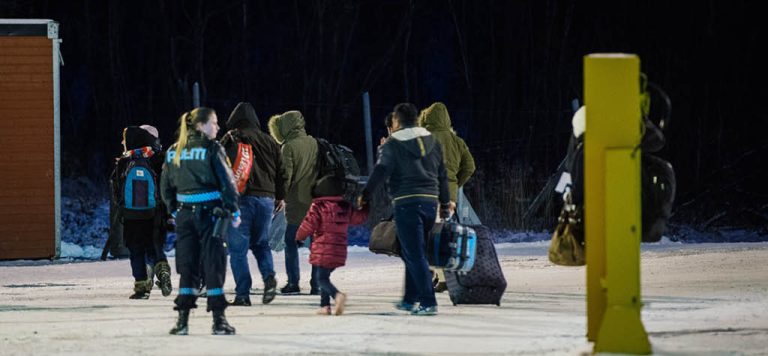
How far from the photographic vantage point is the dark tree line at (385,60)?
32.2 metres

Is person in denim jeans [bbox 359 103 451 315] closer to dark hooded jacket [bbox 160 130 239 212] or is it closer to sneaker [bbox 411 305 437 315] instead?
sneaker [bbox 411 305 437 315]

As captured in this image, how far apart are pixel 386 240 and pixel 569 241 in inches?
124

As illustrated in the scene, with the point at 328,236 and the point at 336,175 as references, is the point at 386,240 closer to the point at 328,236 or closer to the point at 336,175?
the point at 328,236

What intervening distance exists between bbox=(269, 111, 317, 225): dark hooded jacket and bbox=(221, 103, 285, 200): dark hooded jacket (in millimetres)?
131

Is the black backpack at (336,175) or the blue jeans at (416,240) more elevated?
the black backpack at (336,175)

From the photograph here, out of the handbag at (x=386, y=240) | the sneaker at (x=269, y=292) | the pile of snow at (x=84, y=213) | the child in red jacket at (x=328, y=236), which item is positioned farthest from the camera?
the pile of snow at (x=84, y=213)

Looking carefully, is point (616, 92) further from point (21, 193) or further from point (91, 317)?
point (21, 193)

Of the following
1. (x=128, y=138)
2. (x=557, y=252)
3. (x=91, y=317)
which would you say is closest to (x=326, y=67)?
(x=128, y=138)

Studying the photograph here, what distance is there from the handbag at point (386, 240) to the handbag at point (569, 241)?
2.94 m

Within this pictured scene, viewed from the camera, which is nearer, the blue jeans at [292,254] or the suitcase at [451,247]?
the suitcase at [451,247]

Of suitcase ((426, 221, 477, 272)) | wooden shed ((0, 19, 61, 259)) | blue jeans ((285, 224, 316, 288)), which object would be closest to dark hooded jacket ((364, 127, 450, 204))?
suitcase ((426, 221, 477, 272))

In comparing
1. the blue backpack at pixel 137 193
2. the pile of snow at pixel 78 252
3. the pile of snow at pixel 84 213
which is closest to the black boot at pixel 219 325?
the blue backpack at pixel 137 193

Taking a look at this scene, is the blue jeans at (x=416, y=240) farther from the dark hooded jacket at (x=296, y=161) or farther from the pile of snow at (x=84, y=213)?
the pile of snow at (x=84, y=213)

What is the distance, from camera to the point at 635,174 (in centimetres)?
862
